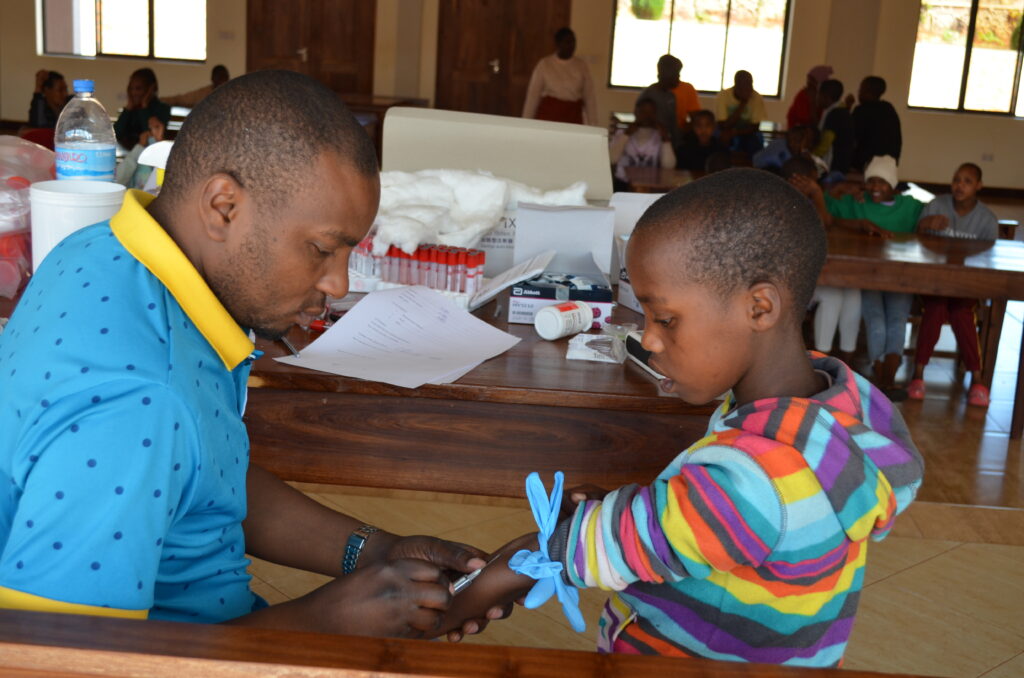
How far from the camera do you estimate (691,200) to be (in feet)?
3.76

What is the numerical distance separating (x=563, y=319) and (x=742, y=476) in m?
0.84

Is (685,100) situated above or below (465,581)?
above

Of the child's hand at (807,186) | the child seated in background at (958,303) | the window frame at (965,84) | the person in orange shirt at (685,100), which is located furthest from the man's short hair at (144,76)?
the window frame at (965,84)

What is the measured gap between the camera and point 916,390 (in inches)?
163

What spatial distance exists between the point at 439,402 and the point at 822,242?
25.6 inches

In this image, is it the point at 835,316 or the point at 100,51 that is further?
the point at 100,51

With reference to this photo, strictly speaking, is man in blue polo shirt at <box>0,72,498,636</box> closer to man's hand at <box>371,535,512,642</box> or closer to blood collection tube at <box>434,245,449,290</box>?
man's hand at <box>371,535,512,642</box>

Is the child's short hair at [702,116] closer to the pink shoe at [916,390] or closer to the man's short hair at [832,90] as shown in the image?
the man's short hair at [832,90]

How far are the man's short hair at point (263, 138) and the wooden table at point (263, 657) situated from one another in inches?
16.2

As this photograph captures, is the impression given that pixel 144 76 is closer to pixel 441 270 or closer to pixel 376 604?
pixel 441 270

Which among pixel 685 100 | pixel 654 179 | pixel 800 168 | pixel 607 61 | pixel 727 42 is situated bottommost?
pixel 654 179

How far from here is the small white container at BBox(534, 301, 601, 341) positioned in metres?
1.80

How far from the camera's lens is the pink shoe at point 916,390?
4121mm

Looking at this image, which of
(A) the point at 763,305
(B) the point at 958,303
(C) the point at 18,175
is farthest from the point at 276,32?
(A) the point at 763,305
